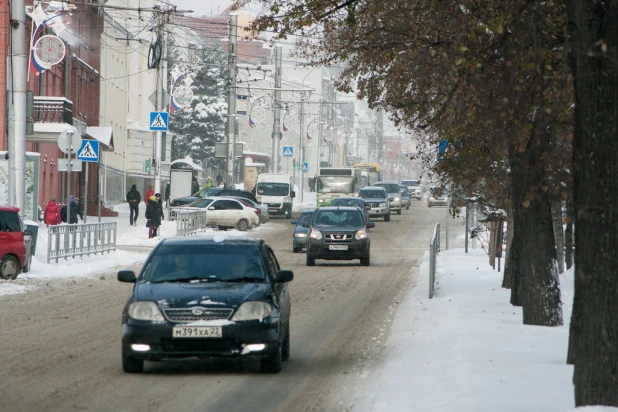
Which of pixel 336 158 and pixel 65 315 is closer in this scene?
pixel 65 315

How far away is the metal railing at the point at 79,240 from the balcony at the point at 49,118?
14.0 m

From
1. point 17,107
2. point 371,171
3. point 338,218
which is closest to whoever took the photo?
point 17,107

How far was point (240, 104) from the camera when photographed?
270 feet

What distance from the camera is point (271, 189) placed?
223 ft

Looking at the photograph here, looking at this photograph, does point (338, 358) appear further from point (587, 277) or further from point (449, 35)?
point (587, 277)

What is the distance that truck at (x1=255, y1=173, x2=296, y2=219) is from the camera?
67.8 meters

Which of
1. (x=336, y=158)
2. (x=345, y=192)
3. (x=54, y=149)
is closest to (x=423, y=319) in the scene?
(x=54, y=149)

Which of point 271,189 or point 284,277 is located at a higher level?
point 284,277

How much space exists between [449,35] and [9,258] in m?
13.2

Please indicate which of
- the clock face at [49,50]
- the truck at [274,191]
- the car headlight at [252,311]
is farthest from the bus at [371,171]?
the car headlight at [252,311]

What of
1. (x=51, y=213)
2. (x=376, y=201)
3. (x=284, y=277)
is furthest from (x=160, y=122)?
(x=284, y=277)

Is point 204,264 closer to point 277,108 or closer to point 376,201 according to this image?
point 376,201

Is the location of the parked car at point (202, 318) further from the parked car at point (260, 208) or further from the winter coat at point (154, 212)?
the parked car at point (260, 208)

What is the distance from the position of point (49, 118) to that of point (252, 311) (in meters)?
38.7
